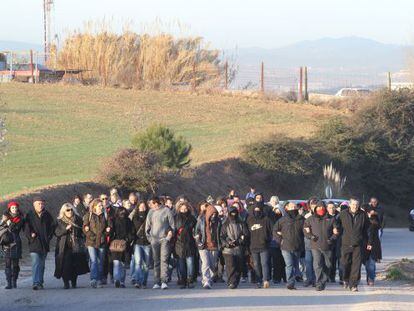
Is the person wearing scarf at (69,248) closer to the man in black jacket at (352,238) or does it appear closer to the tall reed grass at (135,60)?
the man in black jacket at (352,238)

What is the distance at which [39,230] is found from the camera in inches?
754

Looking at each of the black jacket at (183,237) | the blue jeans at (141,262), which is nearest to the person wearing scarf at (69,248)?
the blue jeans at (141,262)

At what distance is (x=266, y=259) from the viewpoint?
66.4 feet

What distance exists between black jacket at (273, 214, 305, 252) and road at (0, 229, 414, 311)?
2.60 feet

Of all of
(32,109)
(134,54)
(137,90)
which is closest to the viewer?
(32,109)

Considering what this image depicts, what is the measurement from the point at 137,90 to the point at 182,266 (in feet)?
153

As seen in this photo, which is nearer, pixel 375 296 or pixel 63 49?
pixel 375 296

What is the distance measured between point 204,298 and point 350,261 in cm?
327

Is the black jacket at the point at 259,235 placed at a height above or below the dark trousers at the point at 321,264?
above

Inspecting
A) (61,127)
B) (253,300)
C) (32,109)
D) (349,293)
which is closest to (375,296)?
(349,293)

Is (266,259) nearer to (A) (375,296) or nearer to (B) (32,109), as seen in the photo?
(A) (375,296)

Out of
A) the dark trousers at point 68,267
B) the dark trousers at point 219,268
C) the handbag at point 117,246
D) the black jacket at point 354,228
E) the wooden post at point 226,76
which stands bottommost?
the dark trousers at point 219,268

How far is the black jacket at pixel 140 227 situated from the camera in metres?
19.8

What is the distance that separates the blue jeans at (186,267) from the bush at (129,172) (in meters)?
13.1
